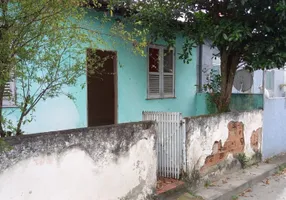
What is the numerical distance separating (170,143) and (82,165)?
6.73 feet

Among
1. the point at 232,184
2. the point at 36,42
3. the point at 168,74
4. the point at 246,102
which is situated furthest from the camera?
the point at 168,74

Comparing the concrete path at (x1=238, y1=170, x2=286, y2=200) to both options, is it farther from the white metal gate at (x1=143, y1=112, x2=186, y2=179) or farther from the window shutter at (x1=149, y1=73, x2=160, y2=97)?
the window shutter at (x1=149, y1=73, x2=160, y2=97)

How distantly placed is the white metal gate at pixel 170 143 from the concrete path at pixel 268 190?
4.46ft

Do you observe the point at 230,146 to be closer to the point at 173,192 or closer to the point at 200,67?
the point at 173,192

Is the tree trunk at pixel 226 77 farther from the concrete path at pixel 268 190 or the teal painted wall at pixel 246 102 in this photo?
the concrete path at pixel 268 190

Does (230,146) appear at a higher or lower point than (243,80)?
lower

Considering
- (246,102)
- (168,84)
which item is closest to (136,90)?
(168,84)

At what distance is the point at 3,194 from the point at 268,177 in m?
5.94

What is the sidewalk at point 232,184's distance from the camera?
5.22 m

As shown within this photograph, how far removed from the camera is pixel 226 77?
7.50m

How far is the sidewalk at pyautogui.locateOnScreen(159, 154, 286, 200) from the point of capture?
5.22m

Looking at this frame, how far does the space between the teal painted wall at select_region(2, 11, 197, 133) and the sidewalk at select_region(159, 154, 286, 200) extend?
2.44 m

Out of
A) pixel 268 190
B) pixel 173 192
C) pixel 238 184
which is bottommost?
pixel 268 190

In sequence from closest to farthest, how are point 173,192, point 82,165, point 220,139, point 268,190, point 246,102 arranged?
point 82,165 < point 173,192 < point 268,190 < point 220,139 < point 246,102
